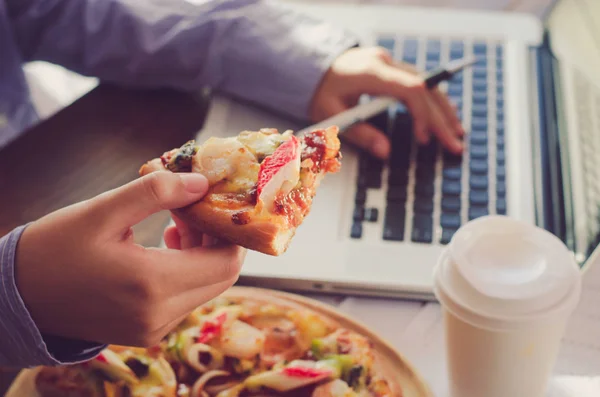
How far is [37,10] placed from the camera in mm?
925

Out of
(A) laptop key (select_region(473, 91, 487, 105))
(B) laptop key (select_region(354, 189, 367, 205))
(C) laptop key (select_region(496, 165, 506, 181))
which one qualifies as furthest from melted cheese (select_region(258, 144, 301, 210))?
(A) laptop key (select_region(473, 91, 487, 105))

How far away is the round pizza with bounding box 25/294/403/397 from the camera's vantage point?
54cm

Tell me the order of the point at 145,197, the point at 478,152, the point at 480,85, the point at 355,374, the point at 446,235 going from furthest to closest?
the point at 480,85, the point at 478,152, the point at 446,235, the point at 355,374, the point at 145,197

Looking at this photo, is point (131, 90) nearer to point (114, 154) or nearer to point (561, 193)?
point (114, 154)

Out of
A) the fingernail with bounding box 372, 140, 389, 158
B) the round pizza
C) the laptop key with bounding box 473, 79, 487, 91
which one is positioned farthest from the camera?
the laptop key with bounding box 473, 79, 487, 91

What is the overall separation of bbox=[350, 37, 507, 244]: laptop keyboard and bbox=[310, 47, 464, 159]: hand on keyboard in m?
0.02

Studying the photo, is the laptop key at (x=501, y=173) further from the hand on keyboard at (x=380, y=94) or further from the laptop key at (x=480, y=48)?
the laptop key at (x=480, y=48)

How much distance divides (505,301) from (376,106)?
1.24 feet

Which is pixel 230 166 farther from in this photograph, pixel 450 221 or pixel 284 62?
pixel 284 62

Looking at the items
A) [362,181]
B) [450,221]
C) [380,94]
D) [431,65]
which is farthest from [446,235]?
[431,65]

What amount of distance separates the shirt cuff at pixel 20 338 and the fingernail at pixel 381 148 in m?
0.39

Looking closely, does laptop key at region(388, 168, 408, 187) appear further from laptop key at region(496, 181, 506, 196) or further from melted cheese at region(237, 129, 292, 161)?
melted cheese at region(237, 129, 292, 161)

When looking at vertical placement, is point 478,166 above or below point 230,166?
below

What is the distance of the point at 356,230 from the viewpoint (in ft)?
2.25
